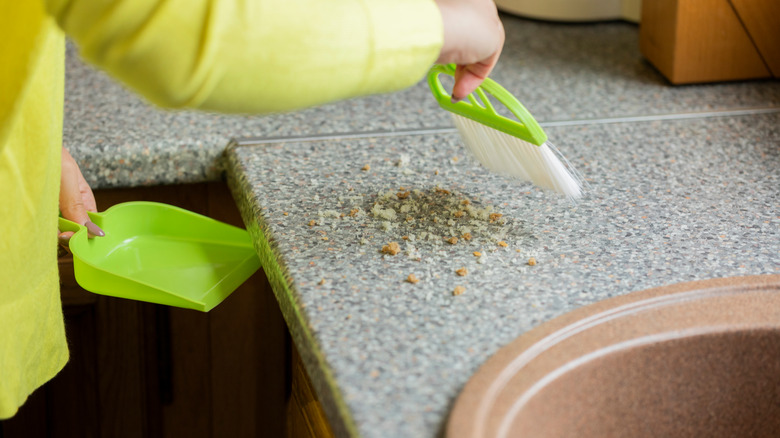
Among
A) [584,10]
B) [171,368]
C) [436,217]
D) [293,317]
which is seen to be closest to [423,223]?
[436,217]

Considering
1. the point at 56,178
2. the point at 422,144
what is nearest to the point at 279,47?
the point at 56,178

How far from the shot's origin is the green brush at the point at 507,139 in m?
0.65

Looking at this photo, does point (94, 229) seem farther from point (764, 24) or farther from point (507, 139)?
point (764, 24)

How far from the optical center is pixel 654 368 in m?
0.56

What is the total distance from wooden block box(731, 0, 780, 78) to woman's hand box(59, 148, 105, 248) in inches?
31.5

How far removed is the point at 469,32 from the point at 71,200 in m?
0.43

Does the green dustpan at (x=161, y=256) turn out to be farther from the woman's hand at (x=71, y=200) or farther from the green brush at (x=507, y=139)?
the green brush at (x=507, y=139)

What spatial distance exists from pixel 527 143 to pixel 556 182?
0.04 m

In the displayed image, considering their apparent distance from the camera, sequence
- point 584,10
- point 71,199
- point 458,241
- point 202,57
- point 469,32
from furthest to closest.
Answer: point 584,10 < point 71,199 < point 458,241 < point 469,32 < point 202,57

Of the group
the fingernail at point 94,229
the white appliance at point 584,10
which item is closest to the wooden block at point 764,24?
the white appliance at point 584,10

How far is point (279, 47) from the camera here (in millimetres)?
470

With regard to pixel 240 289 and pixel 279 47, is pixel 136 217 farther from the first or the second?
pixel 279 47

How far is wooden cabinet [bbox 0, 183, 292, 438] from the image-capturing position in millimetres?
947

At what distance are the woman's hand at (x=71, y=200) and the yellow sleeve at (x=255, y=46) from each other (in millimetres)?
334
